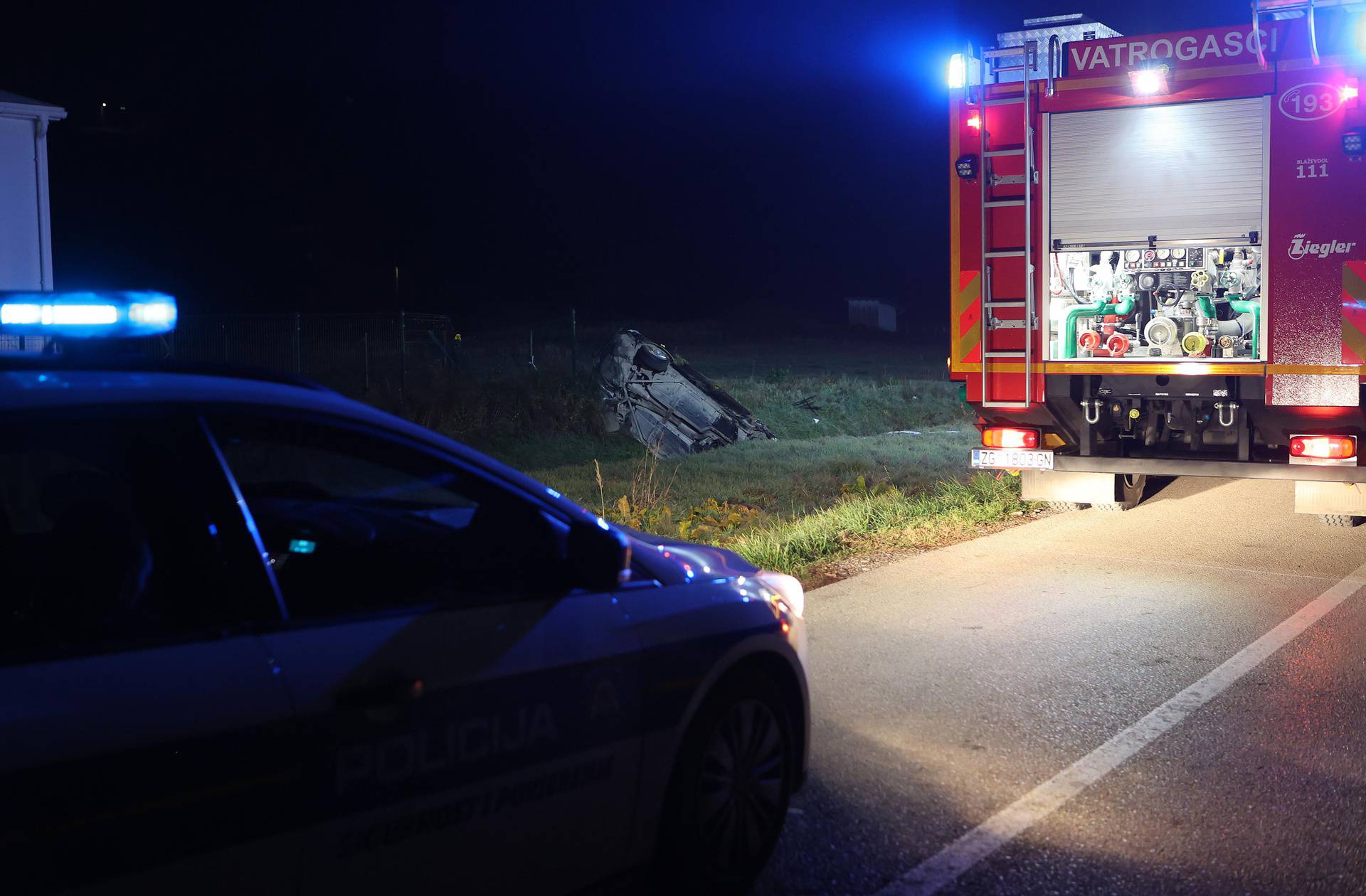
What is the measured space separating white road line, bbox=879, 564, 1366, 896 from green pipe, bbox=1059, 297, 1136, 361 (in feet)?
10.7

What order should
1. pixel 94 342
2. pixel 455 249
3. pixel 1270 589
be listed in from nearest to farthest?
pixel 94 342 < pixel 1270 589 < pixel 455 249

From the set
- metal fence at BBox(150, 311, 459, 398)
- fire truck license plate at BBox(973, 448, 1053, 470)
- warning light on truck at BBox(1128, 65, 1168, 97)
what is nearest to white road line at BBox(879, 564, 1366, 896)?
fire truck license plate at BBox(973, 448, 1053, 470)

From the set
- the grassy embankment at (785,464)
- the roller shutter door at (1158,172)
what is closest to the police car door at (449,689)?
the grassy embankment at (785,464)

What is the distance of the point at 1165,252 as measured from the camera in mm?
9891

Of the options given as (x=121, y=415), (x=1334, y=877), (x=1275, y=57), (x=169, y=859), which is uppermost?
(x=1275, y=57)

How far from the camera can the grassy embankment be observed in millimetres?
10242

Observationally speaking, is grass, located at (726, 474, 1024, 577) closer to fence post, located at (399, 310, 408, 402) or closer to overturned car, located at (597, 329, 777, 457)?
overturned car, located at (597, 329, 777, 457)

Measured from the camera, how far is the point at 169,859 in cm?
241

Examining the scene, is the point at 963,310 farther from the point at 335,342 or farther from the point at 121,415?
the point at 335,342

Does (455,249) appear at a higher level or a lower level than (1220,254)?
higher

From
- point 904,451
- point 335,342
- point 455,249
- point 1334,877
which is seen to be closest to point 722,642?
point 1334,877

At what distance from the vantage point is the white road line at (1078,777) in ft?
13.2

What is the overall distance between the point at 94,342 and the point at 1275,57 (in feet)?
27.5

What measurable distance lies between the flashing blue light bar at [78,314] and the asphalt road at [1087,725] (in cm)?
230
